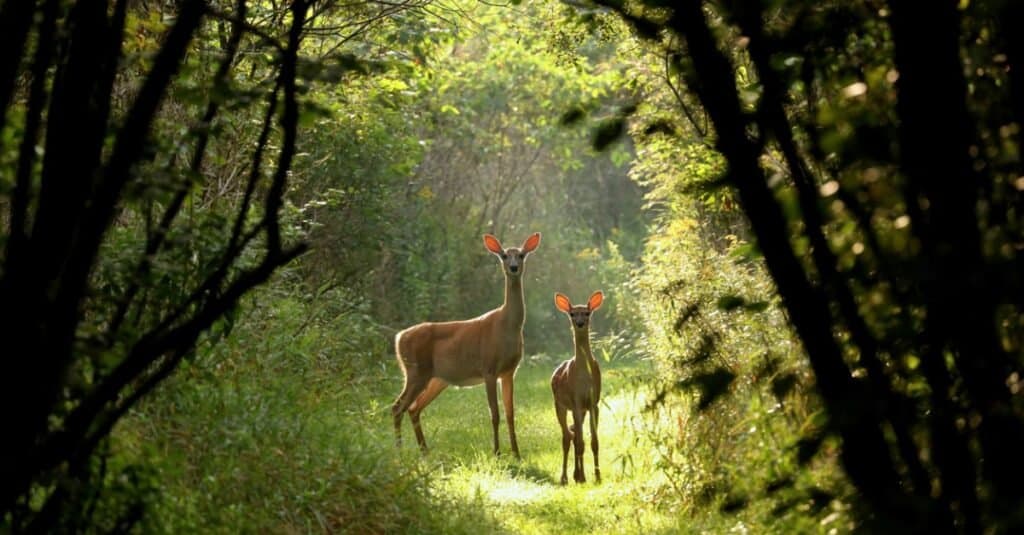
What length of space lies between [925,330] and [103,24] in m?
2.00

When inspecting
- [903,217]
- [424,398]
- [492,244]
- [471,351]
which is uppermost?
[492,244]

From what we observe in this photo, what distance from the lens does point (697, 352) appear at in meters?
3.29

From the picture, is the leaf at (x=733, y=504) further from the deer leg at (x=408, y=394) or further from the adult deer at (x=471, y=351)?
the adult deer at (x=471, y=351)

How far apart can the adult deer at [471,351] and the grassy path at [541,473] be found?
51cm

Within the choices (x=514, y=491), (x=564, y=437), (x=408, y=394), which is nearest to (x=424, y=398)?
(x=408, y=394)

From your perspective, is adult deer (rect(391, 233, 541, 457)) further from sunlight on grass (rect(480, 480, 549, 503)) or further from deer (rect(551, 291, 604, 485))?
sunlight on grass (rect(480, 480, 549, 503))

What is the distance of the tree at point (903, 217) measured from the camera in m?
2.76

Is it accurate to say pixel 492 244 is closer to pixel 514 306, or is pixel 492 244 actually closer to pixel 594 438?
pixel 514 306

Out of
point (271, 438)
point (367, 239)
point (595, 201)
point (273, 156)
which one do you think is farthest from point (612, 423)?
point (595, 201)

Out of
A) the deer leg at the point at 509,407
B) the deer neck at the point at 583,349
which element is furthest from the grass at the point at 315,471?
the deer leg at the point at 509,407

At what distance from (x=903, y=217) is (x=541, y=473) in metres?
9.28

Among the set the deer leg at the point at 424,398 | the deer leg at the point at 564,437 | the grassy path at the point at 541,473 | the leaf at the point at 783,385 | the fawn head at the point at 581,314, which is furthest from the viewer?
the deer leg at the point at 424,398

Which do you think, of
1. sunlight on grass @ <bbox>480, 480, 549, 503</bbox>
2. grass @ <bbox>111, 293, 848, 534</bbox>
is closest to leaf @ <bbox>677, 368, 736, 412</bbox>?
grass @ <bbox>111, 293, 848, 534</bbox>

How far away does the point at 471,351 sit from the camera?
45.9 ft
